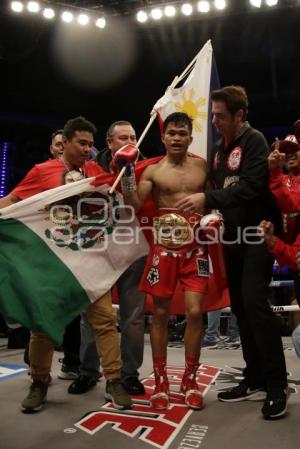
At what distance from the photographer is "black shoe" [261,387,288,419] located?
2.03m

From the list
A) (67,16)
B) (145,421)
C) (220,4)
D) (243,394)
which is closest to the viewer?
(145,421)

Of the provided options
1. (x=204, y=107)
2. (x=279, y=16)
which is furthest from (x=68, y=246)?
(x=279, y=16)

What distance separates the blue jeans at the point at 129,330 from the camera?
8.61ft

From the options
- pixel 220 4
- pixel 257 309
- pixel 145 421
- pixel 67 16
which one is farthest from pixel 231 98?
pixel 67 16

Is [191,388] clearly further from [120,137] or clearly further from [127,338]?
[120,137]

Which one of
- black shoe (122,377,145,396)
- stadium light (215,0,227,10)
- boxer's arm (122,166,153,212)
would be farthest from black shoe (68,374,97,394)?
stadium light (215,0,227,10)

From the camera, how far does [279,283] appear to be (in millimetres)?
5332

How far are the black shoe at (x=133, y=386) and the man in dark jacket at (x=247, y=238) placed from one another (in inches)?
16.9

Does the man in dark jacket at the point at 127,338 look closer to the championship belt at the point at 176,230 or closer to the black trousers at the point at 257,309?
the championship belt at the point at 176,230

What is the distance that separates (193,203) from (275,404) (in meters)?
0.98

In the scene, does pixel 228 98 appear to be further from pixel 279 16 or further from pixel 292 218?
pixel 279 16

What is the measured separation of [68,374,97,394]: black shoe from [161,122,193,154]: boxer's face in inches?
53.4

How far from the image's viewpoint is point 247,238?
7.62 ft

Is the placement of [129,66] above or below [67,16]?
above
